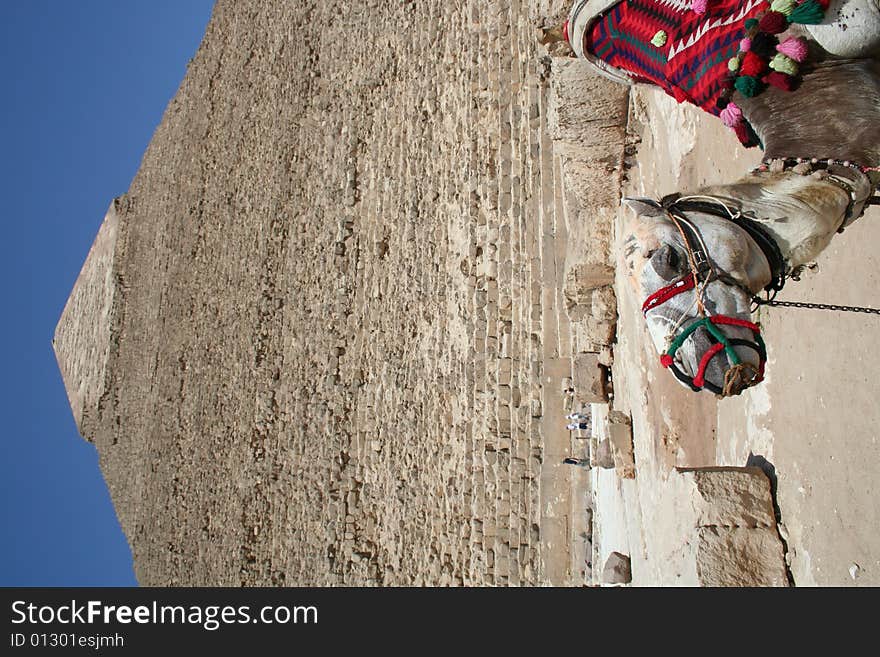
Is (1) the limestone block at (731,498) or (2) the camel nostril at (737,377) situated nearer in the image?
(2) the camel nostril at (737,377)

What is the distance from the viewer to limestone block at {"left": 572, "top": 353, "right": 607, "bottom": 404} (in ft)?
14.6

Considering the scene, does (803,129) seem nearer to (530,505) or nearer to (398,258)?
(530,505)

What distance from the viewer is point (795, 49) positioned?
1.83m

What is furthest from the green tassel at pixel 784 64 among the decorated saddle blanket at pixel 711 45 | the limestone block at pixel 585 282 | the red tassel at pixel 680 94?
the limestone block at pixel 585 282

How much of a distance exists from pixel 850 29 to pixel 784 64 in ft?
0.48

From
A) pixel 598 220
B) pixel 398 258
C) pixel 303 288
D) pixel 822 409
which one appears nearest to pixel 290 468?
pixel 303 288

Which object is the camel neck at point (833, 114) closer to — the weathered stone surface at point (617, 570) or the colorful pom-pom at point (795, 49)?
the colorful pom-pom at point (795, 49)

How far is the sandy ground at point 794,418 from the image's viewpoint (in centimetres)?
248

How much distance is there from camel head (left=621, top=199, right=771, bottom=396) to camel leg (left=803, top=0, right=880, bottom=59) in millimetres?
448

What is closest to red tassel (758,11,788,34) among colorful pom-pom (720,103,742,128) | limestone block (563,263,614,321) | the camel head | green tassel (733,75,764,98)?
green tassel (733,75,764,98)

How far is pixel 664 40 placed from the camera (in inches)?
85.1

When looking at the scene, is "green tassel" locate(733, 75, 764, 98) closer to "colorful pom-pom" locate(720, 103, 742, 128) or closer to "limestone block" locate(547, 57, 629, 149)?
"colorful pom-pom" locate(720, 103, 742, 128)

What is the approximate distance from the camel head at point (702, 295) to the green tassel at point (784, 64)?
14.4 inches

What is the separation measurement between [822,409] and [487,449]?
2348 mm
